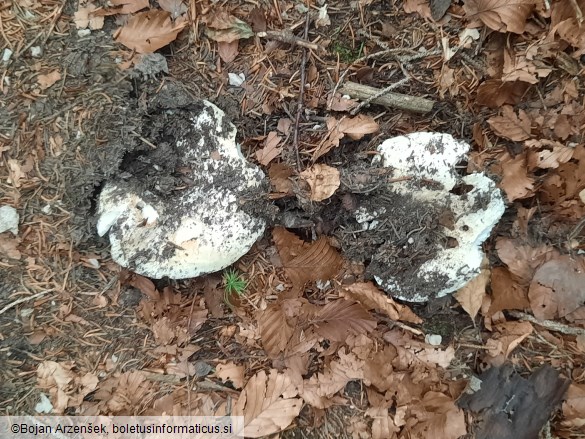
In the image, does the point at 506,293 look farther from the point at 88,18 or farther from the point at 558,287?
the point at 88,18

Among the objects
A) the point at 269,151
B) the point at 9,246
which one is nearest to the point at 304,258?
the point at 269,151

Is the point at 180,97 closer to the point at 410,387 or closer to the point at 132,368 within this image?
the point at 132,368

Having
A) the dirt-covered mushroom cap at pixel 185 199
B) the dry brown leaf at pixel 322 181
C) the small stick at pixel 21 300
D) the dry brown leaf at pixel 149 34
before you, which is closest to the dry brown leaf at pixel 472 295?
the dry brown leaf at pixel 322 181

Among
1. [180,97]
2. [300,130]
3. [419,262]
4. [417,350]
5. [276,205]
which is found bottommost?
[417,350]

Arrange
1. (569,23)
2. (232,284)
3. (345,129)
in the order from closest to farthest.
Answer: (569,23)
(345,129)
(232,284)

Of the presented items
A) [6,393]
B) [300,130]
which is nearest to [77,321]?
[6,393]
